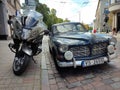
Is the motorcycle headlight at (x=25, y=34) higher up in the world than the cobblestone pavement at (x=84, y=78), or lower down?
higher up

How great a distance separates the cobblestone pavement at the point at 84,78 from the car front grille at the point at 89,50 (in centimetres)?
55

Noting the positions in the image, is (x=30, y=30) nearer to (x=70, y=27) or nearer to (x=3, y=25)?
(x=70, y=27)

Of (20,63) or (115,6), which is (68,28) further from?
(115,6)

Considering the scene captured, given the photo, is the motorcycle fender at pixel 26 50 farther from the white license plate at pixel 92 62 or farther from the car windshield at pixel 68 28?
the car windshield at pixel 68 28

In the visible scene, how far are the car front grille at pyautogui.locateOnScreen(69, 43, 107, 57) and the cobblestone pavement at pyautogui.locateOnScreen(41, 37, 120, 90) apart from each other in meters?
0.55

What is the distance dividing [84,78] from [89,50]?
2.75ft

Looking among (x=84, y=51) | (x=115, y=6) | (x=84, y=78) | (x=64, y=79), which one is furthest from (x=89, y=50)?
(x=115, y=6)

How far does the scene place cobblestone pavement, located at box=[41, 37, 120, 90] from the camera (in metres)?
3.89

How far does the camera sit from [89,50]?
4754 millimetres

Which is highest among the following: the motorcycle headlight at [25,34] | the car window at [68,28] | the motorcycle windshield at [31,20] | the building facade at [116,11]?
the building facade at [116,11]

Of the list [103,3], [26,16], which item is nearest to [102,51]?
[26,16]

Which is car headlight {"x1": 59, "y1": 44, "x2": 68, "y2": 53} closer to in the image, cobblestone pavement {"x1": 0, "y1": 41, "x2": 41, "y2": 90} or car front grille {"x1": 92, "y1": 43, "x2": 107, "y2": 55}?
car front grille {"x1": 92, "y1": 43, "x2": 107, "y2": 55}

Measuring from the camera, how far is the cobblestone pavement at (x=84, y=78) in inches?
153

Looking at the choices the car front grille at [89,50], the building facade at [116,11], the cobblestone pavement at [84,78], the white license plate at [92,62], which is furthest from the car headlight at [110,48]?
the building facade at [116,11]
